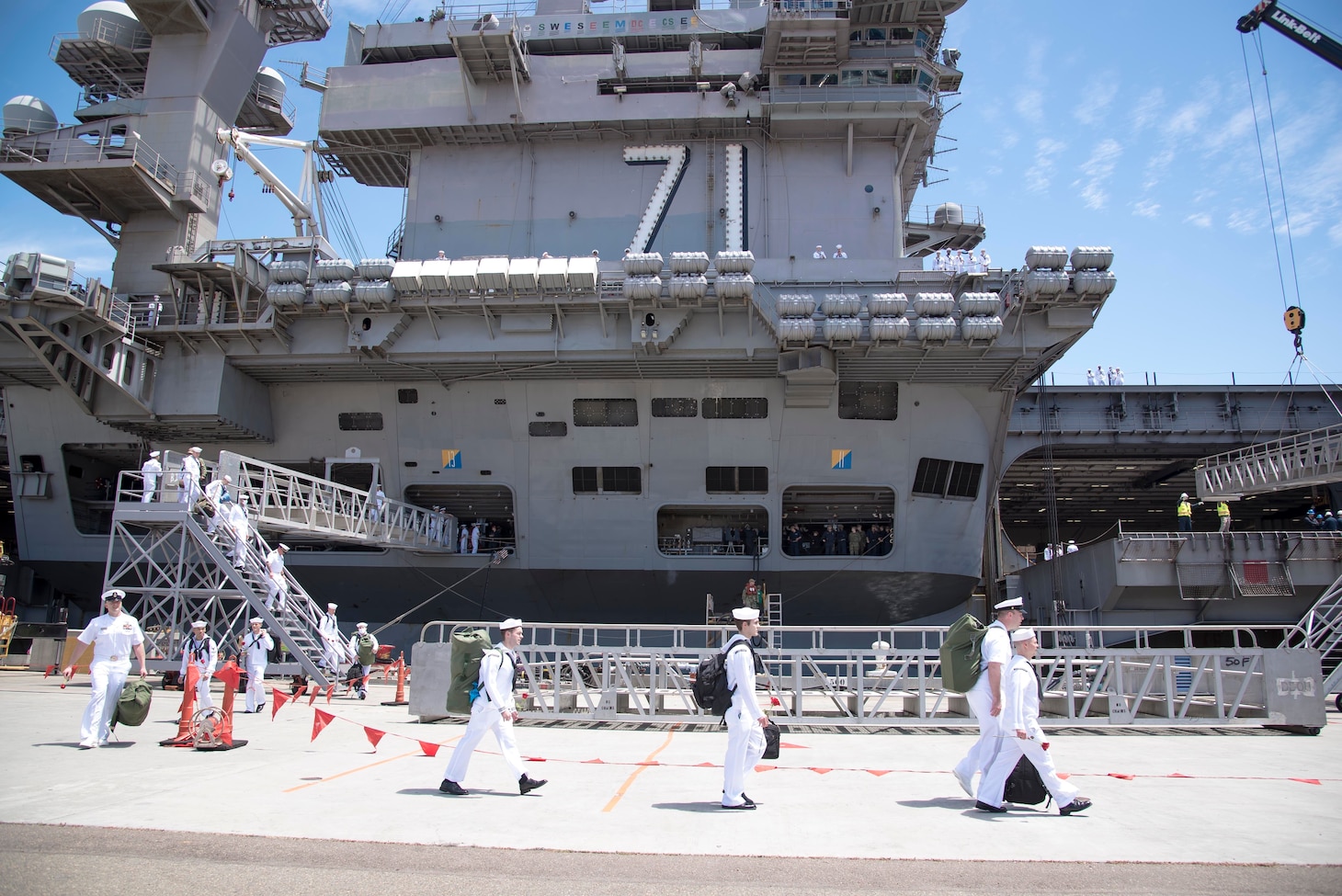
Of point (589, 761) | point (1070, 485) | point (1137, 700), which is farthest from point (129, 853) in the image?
point (1070, 485)

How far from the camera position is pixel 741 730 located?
6047 mm

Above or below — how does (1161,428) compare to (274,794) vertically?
above

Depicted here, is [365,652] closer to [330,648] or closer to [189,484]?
[330,648]

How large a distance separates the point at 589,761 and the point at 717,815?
2.81 metres

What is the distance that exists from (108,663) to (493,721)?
4944 millimetres

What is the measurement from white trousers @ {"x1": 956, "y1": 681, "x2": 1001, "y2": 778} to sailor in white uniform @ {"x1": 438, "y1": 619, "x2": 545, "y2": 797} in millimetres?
3357

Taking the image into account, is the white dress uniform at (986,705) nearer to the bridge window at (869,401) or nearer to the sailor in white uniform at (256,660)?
the sailor in white uniform at (256,660)

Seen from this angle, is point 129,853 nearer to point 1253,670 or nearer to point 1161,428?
point 1253,670

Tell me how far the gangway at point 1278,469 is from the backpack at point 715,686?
19470 mm

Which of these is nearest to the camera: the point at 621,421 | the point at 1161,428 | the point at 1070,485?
the point at 621,421

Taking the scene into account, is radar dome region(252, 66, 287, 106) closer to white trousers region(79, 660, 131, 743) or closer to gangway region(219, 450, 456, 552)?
gangway region(219, 450, 456, 552)

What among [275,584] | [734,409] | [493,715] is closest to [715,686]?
[493,715]

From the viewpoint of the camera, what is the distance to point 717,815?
232 inches

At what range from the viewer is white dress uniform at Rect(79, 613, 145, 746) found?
8.48 meters
